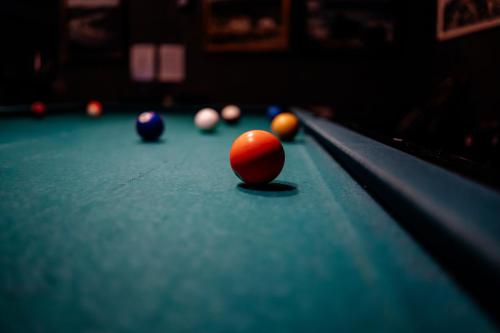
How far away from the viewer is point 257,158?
4.65ft

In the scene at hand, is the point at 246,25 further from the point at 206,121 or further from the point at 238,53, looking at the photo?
the point at 206,121

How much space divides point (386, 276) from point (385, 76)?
19.4 feet

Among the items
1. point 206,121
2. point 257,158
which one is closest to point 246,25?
point 206,121

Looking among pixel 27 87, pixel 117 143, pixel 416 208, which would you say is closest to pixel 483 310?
pixel 416 208

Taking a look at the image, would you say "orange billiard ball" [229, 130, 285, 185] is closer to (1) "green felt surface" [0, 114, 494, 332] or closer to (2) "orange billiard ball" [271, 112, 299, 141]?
(1) "green felt surface" [0, 114, 494, 332]

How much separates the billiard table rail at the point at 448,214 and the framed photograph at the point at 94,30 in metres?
6.40

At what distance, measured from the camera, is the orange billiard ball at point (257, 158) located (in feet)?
4.65

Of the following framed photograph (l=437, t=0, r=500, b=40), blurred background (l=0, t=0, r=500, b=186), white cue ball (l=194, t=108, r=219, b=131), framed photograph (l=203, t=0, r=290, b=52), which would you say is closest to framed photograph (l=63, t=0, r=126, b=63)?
blurred background (l=0, t=0, r=500, b=186)

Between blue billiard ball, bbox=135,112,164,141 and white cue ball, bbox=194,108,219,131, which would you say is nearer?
blue billiard ball, bbox=135,112,164,141

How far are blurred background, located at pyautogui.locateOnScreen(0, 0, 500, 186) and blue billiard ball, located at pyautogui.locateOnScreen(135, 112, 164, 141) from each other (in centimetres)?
289

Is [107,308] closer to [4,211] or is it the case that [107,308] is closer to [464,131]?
[4,211]

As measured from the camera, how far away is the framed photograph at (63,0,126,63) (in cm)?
669

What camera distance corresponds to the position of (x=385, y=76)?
613 centimetres

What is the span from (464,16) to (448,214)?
15.5 feet
